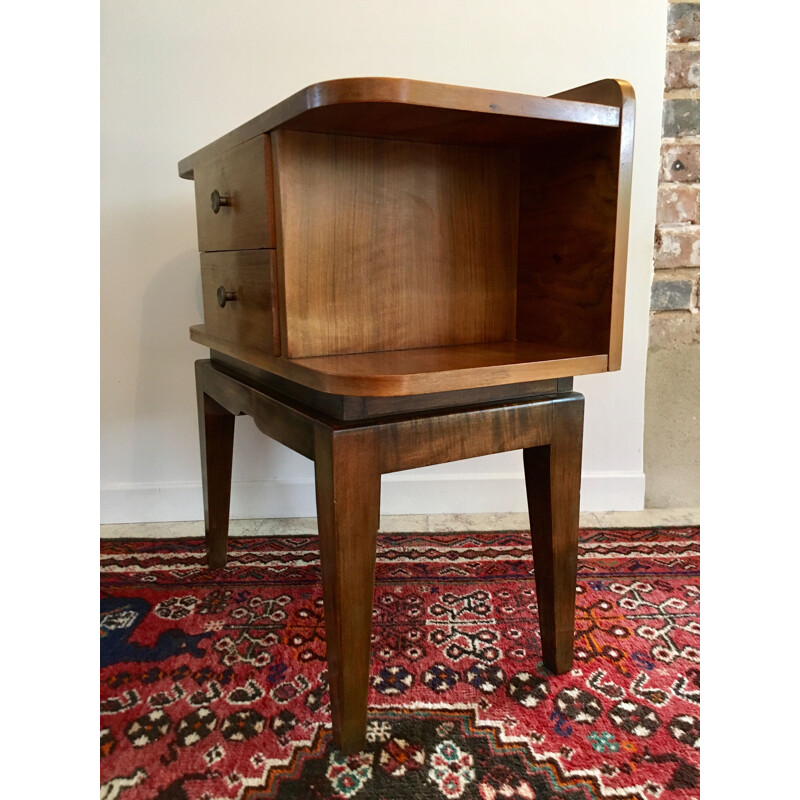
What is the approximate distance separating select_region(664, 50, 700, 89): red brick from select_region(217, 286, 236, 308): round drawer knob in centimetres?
118

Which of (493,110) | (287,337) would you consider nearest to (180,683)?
(287,337)

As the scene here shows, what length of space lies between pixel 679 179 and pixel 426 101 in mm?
1100

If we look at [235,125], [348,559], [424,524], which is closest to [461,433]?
[348,559]

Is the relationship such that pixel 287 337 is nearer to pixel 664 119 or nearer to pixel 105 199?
pixel 105 199

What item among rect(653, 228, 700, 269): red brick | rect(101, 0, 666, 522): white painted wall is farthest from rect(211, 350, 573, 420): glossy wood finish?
rect(653, 228, 700, 269): red brick

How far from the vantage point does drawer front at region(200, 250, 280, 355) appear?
0.85 meters

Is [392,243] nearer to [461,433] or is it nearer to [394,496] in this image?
[461,433]

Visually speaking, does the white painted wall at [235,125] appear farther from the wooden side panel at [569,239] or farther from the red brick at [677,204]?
the wooden side panel at [569,239]

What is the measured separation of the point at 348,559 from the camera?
0.78 meters

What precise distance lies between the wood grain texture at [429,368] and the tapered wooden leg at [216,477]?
39 centimetres

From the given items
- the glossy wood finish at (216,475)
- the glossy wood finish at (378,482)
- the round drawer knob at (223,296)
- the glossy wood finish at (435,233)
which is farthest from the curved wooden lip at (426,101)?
the glossy wood finish at (216,475)

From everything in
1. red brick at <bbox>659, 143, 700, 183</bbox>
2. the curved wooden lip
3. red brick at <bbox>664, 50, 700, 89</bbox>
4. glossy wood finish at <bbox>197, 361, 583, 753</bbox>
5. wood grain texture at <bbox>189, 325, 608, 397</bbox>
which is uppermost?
red brick at <bbox>664, 50, 700, 89</bbox>

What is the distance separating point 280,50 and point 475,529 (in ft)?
3.93

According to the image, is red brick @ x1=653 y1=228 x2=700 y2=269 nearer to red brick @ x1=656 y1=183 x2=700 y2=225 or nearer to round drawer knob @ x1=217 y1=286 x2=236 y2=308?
red brick @ x1=656 y1=183 x2=700 y2=225
